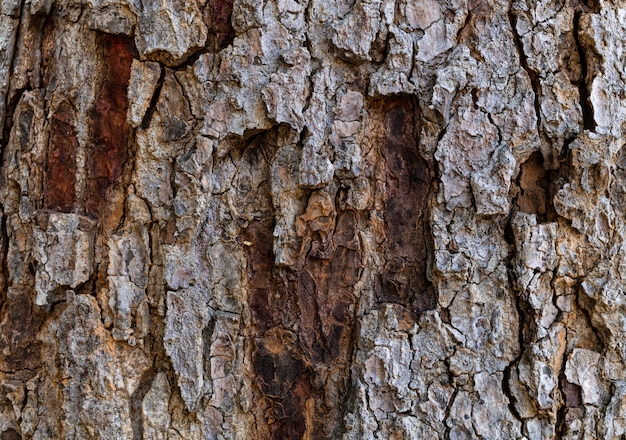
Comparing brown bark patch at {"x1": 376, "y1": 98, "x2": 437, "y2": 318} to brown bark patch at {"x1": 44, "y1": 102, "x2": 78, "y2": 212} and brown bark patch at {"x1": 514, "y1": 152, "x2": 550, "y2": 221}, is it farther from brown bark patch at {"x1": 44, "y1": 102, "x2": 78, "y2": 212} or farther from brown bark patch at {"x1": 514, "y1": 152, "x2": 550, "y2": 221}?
brown bark patch at {"x1": 44, "y1": 102, "x2": 78, "y2": 212}

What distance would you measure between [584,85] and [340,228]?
585 millimetres

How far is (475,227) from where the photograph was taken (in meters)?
1.14

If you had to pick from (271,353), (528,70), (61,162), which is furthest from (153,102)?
(528,70)

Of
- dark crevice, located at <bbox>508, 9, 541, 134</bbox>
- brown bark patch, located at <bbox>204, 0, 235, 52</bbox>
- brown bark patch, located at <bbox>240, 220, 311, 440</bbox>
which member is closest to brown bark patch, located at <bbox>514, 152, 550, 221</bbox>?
dark crevice, located at <bbox>508, 9, 541, 134</bbox>

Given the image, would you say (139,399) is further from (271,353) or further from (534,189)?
(534,189)

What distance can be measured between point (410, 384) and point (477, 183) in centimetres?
42

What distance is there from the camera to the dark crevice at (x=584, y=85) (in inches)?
46.0

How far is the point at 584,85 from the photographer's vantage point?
1.18 m

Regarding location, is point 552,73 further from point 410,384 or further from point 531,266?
point 410,384

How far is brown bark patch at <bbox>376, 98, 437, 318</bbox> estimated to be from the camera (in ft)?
3.86

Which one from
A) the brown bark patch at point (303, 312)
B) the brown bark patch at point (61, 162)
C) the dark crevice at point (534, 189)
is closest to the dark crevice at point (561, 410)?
the dark crevice at point (534, 189)

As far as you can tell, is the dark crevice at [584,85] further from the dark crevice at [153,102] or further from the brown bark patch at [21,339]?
the brown bark patch at [21,339]

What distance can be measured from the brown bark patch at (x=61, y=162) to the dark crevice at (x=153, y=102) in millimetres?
176

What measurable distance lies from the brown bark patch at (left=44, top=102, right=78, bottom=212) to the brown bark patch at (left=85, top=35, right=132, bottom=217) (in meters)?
0.05
